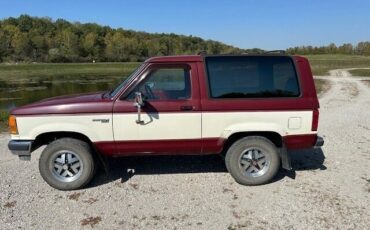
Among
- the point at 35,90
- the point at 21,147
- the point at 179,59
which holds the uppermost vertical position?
the point at 179,59

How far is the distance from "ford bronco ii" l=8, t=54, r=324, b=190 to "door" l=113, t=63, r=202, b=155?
14 mm

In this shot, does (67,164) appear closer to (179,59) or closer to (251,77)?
(179,59)

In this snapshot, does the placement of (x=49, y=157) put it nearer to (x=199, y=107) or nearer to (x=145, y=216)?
(x=145, y=216)

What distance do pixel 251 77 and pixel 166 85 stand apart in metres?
1.23

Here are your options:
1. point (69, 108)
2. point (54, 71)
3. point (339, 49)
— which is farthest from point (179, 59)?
point (339, 49)

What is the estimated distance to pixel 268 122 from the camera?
5.49m

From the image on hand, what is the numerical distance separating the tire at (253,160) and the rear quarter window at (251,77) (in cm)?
71

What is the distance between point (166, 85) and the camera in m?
→ 5.50

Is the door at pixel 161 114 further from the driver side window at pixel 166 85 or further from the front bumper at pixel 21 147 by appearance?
the front bumper at pixel 21 147

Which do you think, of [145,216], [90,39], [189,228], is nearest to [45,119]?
[145,216]

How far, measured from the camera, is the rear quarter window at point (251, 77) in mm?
5449

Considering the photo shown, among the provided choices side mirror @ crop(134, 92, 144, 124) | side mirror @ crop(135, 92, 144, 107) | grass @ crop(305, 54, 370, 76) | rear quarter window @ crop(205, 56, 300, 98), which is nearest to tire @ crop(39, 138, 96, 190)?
side mirror @ crop(134, 92, 144, 124)

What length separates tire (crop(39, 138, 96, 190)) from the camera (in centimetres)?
542

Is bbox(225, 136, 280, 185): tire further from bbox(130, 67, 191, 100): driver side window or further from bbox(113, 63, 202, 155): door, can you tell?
bbox(130, 67, 191, 100): driver side window
